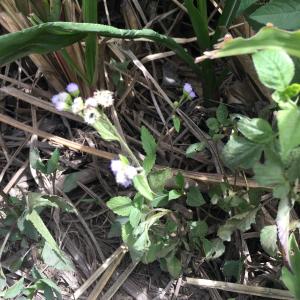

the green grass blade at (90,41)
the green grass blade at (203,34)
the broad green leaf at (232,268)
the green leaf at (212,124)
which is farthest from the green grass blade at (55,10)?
the broad green leaf at (232,268)

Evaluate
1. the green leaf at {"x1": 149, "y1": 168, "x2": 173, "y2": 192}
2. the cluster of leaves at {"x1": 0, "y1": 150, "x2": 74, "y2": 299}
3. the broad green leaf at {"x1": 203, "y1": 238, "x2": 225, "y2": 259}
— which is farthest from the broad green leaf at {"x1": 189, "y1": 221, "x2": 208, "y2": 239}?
the cluster of leaves at {"x1": 0, "y1": 150, "x2": 74, "y2": 299}

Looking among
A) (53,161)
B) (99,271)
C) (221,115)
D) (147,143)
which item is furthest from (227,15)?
(99,271)

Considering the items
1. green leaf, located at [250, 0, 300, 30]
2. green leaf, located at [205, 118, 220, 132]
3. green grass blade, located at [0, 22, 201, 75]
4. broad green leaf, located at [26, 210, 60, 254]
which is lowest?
broad green leaf, located at [26, 210, 60, 254]

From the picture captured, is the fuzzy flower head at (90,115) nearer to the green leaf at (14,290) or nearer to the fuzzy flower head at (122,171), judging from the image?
the fuzzy flower head at (122,171)

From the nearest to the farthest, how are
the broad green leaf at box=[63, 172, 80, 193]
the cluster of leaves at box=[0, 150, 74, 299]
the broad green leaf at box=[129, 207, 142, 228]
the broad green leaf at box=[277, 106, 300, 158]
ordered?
the broad green leaf at box=[277, 106, 300, 158] < the broad green leaf at box=[129, 207, 142, 228] < the cluster of leaves at box=[0, 150, 74, 299] < the broad green leaf at box=[63, 172, 80, 193]

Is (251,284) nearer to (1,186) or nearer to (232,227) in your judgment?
(232,227)

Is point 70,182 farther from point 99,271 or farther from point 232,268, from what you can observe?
point 232,268

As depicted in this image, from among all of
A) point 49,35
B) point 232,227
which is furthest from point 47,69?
point 232,227

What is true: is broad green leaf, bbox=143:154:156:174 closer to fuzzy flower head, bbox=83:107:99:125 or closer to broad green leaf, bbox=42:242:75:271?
fuzzy flower head, bbox=83:107:99:125
